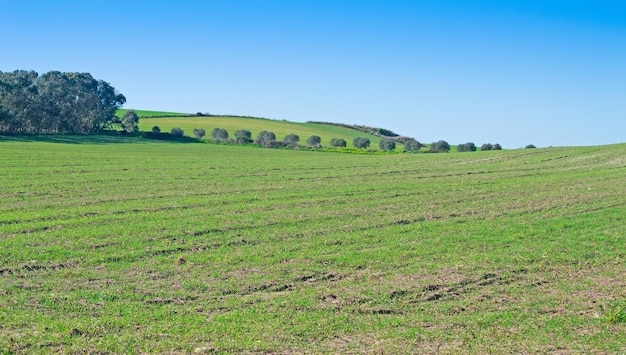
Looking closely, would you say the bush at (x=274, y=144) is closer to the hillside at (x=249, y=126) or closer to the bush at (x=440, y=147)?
the bush at (x=440, y=147)

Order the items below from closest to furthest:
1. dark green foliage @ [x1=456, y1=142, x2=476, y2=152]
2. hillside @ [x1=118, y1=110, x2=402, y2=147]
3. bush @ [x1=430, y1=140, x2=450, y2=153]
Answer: bush @ [x1=430, y1=140, x2=450, y2=153], dark green foliage @ [x1=456, y1=142, x2=476, y2=152], hillside @ [x1=118, y1=110, x2=402, y2=147]

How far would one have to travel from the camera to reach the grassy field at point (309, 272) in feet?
34.0

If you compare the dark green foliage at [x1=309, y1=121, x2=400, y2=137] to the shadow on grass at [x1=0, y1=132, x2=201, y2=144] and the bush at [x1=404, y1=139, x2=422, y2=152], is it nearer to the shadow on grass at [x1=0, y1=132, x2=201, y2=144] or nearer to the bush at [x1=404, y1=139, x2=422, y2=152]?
the bush at [x1=404, y1=139, x2=422, y2=152]

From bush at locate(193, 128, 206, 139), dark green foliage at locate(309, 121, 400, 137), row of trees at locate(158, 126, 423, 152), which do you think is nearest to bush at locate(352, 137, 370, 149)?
row of trees at locate(158, 126, 423, 152)

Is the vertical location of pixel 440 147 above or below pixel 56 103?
below

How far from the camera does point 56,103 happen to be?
10500 cm

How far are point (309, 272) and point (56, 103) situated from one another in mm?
100780

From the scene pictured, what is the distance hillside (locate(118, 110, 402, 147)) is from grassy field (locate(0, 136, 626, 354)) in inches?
3768

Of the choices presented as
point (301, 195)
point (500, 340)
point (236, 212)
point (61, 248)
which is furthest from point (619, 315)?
point (301, 195)

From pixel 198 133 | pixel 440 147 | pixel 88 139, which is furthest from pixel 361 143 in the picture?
pixel 88 139

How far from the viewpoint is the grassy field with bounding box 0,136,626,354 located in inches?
408

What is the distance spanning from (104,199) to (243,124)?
372ft

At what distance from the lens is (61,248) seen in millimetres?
16938

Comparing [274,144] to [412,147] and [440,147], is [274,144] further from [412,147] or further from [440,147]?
[440,147]
